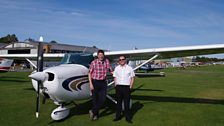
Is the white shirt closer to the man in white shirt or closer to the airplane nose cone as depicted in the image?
Result: the man in white shirt

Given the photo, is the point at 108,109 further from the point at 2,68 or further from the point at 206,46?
the point at 2,68

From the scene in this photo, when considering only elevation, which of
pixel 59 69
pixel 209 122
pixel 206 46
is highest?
pixel 206 46

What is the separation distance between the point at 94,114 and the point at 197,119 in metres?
2.75

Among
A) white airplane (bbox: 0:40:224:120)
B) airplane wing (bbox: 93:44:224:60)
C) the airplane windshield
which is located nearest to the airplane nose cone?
white airplane (bbox: 0:40:224:120)

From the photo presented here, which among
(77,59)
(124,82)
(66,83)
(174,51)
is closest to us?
(66,83)

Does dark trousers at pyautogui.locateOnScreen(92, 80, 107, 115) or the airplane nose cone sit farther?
dark trousers at pyautogui.locateOnScreen(92, 80, 107, 115)

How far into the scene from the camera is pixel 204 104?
29.7 feet

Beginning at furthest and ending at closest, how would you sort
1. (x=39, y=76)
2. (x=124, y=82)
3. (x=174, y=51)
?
(x=174, y=51), (x=124, y=82), (x=39, y=76)

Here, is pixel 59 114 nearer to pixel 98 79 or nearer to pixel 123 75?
Result: pixel 98 79

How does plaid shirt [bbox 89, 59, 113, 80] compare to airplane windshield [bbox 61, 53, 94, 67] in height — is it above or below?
below

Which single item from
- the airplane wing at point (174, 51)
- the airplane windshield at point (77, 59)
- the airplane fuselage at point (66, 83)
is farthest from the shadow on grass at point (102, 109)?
the airplane wing at point (174, 51)

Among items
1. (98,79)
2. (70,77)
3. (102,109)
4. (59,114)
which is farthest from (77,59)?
(102,109)

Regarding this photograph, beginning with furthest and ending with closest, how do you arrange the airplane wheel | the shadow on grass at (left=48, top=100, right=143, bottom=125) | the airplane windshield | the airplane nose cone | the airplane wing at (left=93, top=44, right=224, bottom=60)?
the airplane wing at (left=93, top=44, right=224, bottom=60) → the shadow on grass at (left=48, top=100, right=143, bottom=125) → the airplane windshield → the airplane wheel → the airplane nose cone

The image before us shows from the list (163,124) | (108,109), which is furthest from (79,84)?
(163,124)
